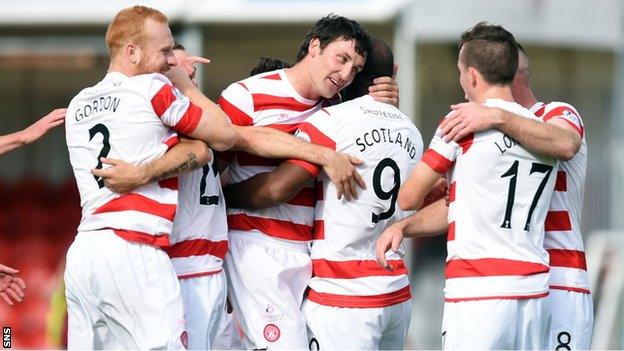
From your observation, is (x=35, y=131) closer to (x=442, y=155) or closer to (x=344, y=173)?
(x=344, y=173)

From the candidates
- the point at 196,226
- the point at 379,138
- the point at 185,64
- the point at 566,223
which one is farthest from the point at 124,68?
the point at 566,223

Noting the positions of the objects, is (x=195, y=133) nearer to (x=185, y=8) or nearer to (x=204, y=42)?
(x=185, y=8)

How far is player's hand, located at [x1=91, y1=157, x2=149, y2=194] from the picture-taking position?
546cm

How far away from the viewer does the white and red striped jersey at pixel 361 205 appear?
5.86 m

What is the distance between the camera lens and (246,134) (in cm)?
580

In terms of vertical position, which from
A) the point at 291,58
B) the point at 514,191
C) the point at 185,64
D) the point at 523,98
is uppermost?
the point at 291,58

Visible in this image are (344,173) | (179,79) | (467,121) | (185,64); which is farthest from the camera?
(185,64)

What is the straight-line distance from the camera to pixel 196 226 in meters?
5.82

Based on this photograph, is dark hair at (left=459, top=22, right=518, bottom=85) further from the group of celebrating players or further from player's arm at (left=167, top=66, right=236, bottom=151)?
player's arm at (left=167, top=66, right=236, bottom=151)

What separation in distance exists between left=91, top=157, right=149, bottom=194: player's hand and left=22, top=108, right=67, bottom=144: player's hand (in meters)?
0.45

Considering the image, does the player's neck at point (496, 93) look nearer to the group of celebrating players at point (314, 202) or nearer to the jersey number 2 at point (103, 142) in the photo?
the group of celebrating players at point (314, 202)

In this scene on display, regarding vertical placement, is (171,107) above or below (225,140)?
above

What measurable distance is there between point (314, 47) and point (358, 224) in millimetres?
861

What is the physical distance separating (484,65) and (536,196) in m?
0.61
